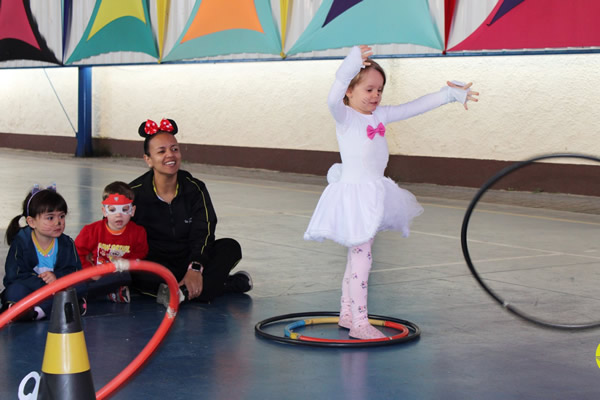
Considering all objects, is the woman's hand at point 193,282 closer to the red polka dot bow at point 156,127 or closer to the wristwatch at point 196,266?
the wristwatch at point 196,266

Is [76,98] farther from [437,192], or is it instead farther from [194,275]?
[194,275]

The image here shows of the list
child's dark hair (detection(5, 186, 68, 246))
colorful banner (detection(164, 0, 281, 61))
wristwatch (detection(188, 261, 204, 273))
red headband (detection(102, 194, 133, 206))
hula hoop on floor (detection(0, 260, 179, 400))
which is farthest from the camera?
colorful banner (detection(164, 0, 281, 61))

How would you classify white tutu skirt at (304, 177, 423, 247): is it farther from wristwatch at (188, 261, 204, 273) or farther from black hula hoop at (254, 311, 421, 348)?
wristwatch at (188, 261, 204, 273)

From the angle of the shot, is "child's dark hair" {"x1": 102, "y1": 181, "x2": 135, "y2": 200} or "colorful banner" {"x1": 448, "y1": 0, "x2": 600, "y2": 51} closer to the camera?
"child's dark hair" {"x1": 102, "y1": 181, "x2": 135, "y2": 200}

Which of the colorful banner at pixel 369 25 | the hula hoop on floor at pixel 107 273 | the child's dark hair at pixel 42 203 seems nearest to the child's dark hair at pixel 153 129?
the child's dark hair at pixel 42 203

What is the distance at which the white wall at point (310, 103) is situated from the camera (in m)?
13.1

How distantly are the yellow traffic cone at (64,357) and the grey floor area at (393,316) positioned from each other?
0.59m

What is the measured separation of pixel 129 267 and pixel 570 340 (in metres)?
2.51

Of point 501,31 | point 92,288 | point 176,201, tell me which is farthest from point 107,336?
point 501,31

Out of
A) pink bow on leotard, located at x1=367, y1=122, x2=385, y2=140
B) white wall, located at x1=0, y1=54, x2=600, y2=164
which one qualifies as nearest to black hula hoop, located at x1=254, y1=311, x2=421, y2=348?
pink bow on leotard, located at x1=367, y1=122, x2=385, y2=140

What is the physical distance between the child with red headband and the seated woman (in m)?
0.13

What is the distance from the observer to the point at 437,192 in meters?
13.5

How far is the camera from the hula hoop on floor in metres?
3.05

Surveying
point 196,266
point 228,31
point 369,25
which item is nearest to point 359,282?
point 196,266
